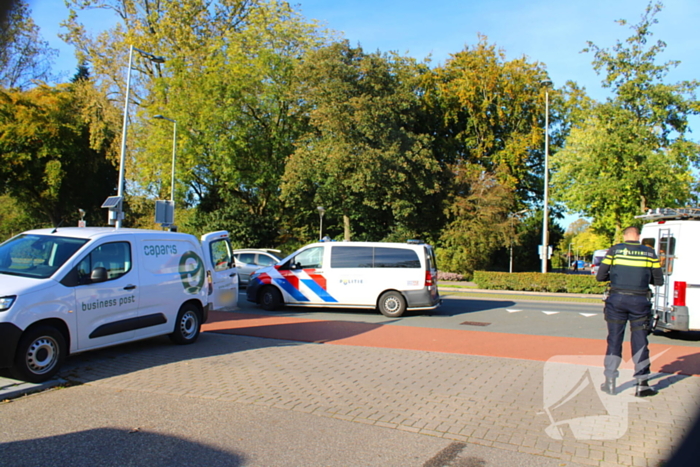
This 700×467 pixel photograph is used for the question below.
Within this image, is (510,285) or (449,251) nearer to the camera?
(510,285)

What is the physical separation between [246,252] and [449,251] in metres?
14.5

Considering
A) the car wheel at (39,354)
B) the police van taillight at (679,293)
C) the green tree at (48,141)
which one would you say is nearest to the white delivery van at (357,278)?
the police van taillight at (679,293)

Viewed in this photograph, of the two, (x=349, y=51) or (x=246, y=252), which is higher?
(x=349, y=51)

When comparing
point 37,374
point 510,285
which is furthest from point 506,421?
point 510,285

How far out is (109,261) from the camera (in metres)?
7.62

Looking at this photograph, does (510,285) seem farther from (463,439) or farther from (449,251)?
(463,439)

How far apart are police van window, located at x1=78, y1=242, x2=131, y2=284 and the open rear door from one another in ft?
13.4

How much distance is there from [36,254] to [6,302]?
1.26 meters

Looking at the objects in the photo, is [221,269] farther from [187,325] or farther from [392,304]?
[392,304]

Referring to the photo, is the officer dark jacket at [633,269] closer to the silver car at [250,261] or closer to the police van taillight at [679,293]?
the police van taillight at [679,293]

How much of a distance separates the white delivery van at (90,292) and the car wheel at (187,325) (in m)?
0.02

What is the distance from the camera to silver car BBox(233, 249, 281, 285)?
22094 mm

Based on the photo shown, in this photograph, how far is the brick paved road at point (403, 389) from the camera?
4859 millimetres

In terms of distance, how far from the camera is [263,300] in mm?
14977
